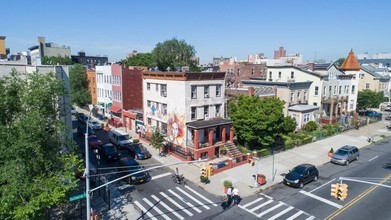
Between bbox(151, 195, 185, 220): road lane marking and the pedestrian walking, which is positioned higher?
the pedestrian walking

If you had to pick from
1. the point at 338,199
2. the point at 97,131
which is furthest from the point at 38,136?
the point at 97,131

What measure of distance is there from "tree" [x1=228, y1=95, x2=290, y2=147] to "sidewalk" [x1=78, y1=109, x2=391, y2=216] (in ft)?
9.45

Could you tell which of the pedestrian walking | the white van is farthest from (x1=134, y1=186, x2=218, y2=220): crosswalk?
the white van

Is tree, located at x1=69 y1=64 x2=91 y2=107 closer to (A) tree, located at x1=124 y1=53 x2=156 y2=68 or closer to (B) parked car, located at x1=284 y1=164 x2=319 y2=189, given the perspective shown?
(A) tree, located at x1=124 y1=53 x2=156 y2=68

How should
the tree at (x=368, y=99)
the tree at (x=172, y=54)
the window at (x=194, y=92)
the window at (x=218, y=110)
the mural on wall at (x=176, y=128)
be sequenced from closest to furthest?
1. the window at (x=194, y=92)
2. the mural on wall at (x=176, y=128)
3. the window at (x=218, y=110)
4. the tree at (x=368, y=99)
5. the tree at (x=172, y=54)

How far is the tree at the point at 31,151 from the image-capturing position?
46.9 ft

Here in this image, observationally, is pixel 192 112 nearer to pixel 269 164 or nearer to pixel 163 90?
pixel 163 90

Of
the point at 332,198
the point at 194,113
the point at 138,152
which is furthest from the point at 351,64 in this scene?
the point at 138,152

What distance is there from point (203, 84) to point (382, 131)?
37.1m

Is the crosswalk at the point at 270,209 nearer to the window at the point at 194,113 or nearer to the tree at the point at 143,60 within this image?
the window at the point at 194,113

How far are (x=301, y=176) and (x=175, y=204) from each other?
39.6 ft

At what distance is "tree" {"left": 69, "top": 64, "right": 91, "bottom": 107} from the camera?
207 ft

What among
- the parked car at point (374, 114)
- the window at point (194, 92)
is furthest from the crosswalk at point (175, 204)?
Answer: the parked car at point (374, 114)

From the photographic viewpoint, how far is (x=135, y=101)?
5156cm
